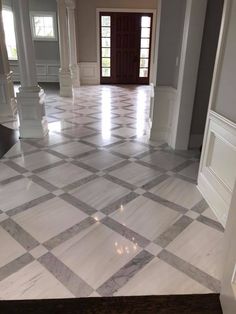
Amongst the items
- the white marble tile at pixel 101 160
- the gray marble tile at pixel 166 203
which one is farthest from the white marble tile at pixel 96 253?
the white marble tile at pixel 101 160

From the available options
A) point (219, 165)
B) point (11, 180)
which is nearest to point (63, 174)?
point (11, 180)

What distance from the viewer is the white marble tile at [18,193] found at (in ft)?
8.21

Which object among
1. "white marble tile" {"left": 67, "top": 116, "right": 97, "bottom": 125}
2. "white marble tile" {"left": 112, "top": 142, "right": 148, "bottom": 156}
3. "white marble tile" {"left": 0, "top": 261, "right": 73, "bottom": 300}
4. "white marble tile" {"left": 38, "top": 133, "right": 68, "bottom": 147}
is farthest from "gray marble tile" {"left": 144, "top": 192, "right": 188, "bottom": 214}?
"white marble tile" {"left": 67, "top": 116, "right": 97, "bottom": 125}

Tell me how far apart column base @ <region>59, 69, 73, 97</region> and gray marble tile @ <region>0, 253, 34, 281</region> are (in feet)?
20.7

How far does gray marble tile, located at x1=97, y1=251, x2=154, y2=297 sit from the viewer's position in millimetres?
1643

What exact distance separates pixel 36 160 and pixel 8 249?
1634mm

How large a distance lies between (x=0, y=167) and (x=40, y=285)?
76.5 inches

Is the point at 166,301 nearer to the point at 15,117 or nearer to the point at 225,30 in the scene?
the point at 225,30

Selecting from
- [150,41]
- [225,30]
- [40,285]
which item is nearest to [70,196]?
[40,285]

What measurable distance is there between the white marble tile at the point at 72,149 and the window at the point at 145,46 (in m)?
6.68

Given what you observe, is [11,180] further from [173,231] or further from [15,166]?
[173,231]

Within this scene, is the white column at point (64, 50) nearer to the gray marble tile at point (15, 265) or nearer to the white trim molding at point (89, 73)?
the white trim molding at point (89, 73)

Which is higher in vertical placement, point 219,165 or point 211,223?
point 219,165

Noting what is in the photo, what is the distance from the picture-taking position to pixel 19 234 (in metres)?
2.10
